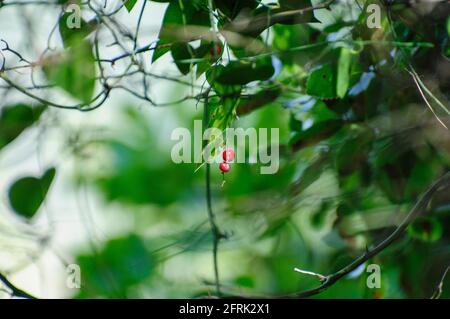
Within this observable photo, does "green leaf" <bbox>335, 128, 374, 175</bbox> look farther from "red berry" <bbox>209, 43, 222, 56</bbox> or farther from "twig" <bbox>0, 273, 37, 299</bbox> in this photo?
"twig" <bbox>0, 273, 37, 299</bbox>

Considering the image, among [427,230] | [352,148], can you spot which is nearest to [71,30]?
[352,148]

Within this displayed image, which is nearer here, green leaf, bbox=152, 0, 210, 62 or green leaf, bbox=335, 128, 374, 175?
green leaf, bbox=152, 0, 210, 62

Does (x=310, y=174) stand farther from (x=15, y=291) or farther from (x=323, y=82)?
(x=15, y=291)

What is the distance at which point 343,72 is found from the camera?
103 cm

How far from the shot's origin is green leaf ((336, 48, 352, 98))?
103cm

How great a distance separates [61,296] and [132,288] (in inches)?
3.3

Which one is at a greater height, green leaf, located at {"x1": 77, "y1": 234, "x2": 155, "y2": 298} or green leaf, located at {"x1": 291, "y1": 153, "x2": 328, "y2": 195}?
green leaf, located at {"x1": 291, "y1": 153, "x2": 328, "y2": 195}

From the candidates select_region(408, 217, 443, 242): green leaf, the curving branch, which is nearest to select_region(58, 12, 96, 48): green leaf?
the curving branch

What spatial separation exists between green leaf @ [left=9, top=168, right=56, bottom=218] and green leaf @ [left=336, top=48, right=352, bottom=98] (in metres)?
0.36

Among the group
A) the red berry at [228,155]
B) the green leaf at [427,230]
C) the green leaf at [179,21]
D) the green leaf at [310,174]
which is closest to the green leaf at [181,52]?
the green leaf at [179,21]
